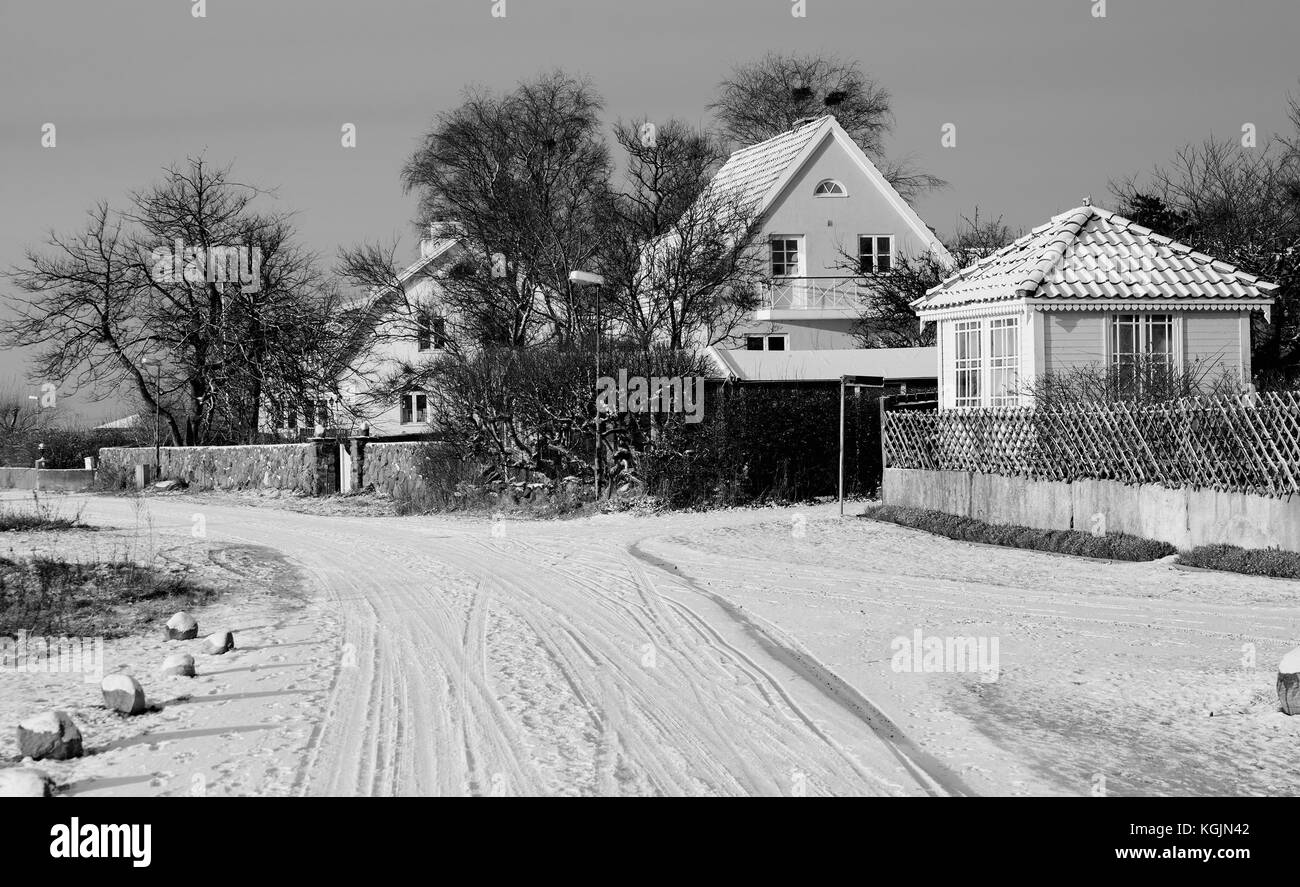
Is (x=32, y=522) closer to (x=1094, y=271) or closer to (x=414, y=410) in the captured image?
(x=1094, y=271)

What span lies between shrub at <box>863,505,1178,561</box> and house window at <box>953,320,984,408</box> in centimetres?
338

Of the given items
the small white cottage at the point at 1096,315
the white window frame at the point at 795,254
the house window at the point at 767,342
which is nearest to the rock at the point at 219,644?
the small white cottage at the point at 1096,315

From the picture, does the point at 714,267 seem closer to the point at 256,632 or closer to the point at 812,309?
the point at 812,309

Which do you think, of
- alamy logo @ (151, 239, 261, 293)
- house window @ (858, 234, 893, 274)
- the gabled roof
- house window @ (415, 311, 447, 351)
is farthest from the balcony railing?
alamy logo @ (151, 239, 261, 293)

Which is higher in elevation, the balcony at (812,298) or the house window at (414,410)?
the balcony at (812,298)

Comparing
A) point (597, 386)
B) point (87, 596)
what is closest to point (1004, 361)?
point (597, 386)

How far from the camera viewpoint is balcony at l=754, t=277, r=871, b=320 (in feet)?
142

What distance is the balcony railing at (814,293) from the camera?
43438mm

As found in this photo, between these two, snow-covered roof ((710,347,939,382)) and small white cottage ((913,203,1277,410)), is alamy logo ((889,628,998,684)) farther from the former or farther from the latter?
snow-covered roof ((710,347,939,382))

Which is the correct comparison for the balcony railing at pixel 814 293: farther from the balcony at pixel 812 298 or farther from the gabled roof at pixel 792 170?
the gabled roof at pixel 792 170

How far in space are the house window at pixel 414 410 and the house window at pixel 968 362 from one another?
89.4ft
